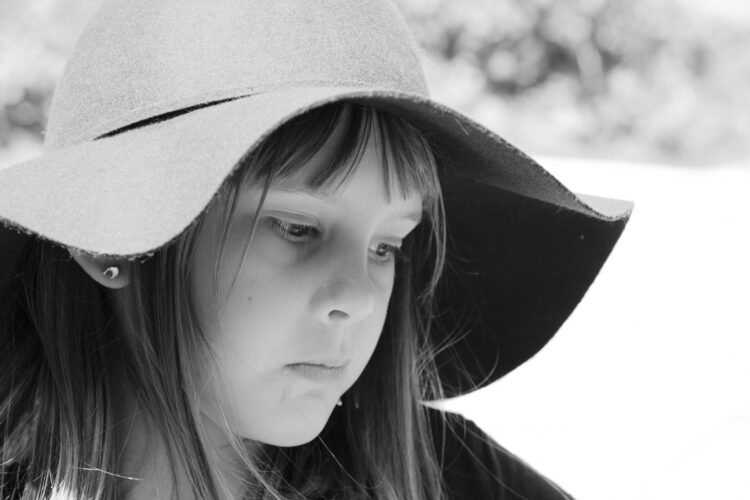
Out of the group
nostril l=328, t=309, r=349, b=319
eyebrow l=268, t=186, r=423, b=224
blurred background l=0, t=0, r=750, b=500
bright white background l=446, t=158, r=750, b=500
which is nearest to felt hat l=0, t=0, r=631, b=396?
eyebrow l=268, t=186, r=423, b=224

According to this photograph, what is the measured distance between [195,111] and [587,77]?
4.14 m

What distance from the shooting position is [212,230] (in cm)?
105

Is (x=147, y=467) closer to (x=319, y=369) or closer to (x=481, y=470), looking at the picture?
(x=319, y=369)

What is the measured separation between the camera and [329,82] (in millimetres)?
976

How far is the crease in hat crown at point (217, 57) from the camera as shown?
0.97 meters

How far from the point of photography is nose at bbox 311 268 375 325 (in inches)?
40.8

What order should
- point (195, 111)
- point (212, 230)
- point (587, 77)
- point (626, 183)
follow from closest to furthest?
1. point (195, 111)
2. point (212, 230)
3. point (626, 183)
4. point (587, 77)

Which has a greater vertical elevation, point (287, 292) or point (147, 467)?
point (287, 292)

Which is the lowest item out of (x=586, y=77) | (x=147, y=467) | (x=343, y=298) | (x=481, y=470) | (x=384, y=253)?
(x=147, y=467)

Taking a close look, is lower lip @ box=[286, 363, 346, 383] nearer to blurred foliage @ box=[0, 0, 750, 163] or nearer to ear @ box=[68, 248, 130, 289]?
ear @ box=[68, 248, 130, 289]

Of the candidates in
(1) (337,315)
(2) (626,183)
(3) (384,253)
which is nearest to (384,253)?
(3) (384,253)

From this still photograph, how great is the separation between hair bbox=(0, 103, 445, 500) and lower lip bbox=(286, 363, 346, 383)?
0.33ft

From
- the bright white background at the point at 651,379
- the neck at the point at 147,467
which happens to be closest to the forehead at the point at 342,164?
the neck at the point at 147,467

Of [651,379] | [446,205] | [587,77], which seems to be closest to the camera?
[446,205]
